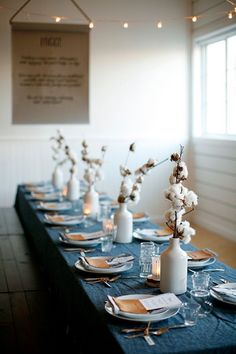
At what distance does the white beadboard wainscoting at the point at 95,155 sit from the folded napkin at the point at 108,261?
4446 mm

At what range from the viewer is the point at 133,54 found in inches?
283

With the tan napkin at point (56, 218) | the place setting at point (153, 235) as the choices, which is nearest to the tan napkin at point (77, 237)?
the place setting at point (153, 235)

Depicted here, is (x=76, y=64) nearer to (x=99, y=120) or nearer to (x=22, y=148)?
(x=99, y=120)

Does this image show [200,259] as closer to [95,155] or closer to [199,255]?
[199,255]

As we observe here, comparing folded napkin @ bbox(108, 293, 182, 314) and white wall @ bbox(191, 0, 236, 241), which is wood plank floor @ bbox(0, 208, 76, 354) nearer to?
folded napkin @ bbox(108, 293, 182, 314)

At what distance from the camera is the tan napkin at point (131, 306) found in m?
1.93

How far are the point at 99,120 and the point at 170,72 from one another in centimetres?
113

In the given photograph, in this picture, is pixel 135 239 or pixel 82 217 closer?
pixel 135 239

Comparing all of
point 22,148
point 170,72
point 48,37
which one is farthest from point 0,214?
point 170,72

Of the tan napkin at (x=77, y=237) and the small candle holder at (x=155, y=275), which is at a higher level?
the tan napkin at (x=77, y=237)

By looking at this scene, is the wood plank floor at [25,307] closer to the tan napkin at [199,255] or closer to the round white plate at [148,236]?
the round white plate at [148,236]

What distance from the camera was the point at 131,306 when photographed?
6.49 ft

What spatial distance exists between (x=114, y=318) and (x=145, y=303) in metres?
0.14

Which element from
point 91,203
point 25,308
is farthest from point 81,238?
point 91,203
